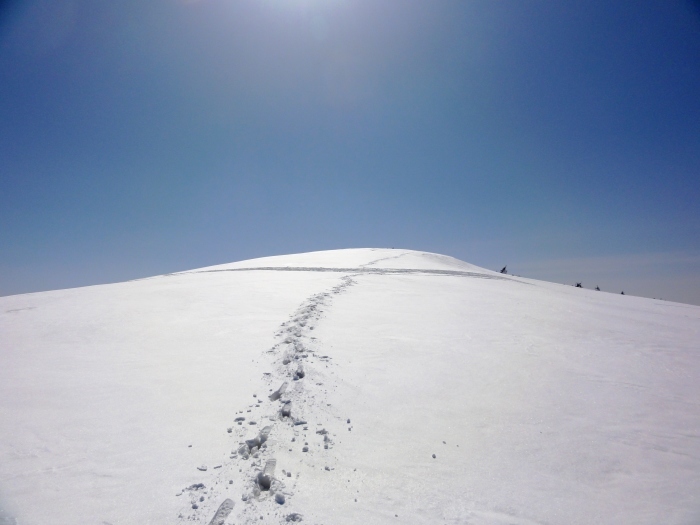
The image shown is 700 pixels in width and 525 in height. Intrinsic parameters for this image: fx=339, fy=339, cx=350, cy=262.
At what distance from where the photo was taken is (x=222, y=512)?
281cm

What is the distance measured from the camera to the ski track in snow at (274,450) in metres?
2.88

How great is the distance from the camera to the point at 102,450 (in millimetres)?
3504

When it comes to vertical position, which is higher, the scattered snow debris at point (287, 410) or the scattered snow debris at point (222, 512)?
the scattered snow debris at point (287, 410)

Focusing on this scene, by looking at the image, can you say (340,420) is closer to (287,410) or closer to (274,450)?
(287,410)

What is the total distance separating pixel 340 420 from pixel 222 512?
5.79 feet

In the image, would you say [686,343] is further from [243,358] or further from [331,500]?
[243,358]

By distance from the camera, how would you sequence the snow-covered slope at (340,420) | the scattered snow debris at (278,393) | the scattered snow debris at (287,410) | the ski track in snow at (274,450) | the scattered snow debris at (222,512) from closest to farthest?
the scattered snow debris at (222,512) < the ski track in snow at (274,450) < the snow-covered slope at (340,420) < the scattered snow debris at (287,410) < the scattered snow debris at (278,393)

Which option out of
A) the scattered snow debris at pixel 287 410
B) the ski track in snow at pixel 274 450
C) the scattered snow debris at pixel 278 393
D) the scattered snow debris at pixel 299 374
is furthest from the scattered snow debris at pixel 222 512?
the scattered snow debris at pixel 299 374

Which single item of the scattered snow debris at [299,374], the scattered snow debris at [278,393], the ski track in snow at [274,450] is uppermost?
the scattered snow debris at [299,374]

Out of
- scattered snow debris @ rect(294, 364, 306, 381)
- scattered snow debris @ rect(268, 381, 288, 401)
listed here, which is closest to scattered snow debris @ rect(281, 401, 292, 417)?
scattered snow debris @ rect(268, 381, 288, 401)

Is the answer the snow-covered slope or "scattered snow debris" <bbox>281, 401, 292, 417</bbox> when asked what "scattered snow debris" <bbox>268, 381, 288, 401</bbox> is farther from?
"scattered snow debris" <bbox>281, 401, 292, 417</bbox>

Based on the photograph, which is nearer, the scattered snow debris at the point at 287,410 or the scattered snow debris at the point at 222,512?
the scattered snow debris at the point at 222,512

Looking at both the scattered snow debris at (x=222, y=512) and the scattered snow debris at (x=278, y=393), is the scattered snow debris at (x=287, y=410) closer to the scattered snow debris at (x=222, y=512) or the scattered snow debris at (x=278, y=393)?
the scattered snow debris at (x=278, y=393)

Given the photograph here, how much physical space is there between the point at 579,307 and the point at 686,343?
3.09m
